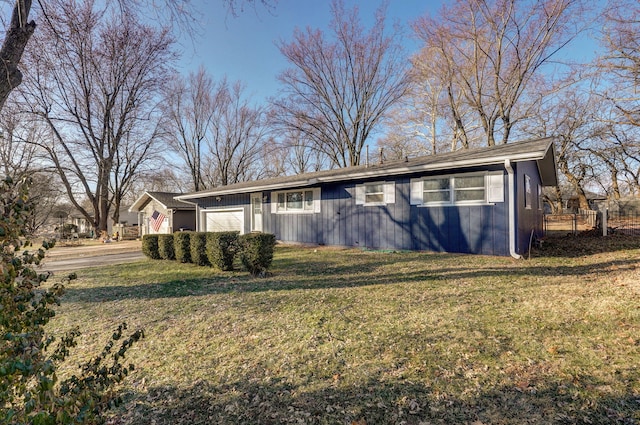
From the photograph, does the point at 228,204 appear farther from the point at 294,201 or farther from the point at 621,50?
the point at 621,50

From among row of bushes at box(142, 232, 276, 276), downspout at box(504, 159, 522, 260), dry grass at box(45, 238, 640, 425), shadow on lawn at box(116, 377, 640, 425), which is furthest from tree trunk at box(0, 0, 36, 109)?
downspout at box(504, 159, 522, 260)

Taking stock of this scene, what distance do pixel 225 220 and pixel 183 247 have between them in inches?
273

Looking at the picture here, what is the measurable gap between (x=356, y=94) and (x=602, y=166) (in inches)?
939

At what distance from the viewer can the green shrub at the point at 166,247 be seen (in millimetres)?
9719

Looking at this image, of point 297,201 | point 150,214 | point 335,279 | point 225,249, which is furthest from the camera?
point 150,214

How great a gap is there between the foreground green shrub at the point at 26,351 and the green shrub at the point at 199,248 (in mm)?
6604

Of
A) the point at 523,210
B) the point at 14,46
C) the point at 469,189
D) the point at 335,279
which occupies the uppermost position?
the point at 14,46

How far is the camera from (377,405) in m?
2.34

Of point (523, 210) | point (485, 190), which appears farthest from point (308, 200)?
point (523, 210)

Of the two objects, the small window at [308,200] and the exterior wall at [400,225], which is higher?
the small window at [308,200]

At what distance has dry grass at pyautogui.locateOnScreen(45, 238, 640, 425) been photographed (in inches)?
91.1

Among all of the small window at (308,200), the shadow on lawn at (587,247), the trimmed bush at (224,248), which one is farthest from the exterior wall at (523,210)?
the trimmed bush at (224,248)

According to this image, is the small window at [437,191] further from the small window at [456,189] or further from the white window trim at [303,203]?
the white window trim at [303,203]

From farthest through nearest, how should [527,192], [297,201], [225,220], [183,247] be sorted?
[225,220] → [297,201] → [527,192] → [183,247]
